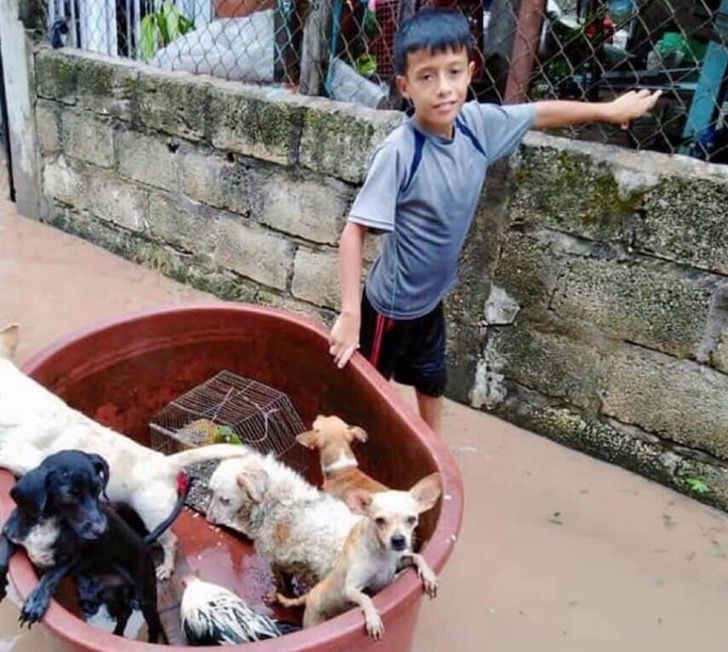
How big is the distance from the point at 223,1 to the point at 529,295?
227 centimetres

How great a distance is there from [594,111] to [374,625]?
148cm

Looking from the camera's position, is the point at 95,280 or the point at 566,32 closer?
the point at 566,32

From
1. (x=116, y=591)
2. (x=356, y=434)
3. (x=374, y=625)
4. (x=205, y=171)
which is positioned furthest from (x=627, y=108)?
(x=205, y=171)

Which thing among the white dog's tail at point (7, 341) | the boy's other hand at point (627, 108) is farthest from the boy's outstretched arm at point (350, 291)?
the white dog's tail at point (7, 341)

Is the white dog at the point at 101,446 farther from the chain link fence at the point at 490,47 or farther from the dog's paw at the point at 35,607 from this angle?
the chain link fence at the point at 490,47

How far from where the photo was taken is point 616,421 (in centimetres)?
258

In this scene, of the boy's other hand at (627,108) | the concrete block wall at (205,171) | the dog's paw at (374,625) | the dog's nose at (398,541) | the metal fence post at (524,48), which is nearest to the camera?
the dog's paw at (374,625)

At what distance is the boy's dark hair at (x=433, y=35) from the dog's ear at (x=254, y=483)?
1.03 m

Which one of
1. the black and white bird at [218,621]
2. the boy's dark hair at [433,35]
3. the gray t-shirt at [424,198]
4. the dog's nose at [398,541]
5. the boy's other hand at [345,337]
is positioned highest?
the boy's dark hair at [433,35]

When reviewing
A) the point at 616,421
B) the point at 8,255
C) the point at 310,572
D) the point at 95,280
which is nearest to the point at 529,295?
the point at 616,421

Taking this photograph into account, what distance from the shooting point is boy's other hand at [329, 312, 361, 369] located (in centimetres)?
195

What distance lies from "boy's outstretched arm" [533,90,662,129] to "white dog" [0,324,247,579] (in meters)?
1.24

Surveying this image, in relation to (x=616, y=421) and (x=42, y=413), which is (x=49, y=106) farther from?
(x=616, y=421)

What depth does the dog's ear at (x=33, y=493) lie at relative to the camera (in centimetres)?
143
